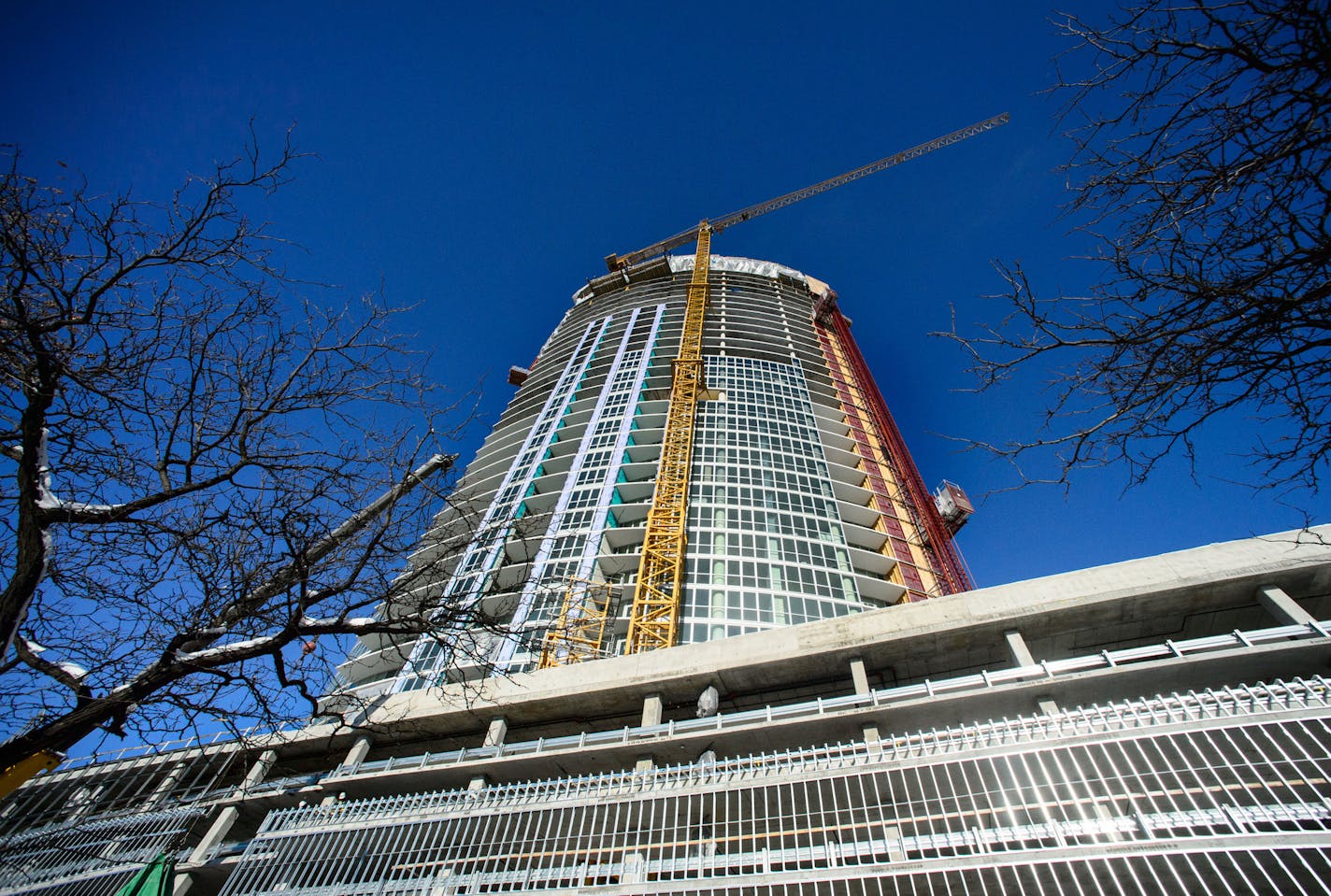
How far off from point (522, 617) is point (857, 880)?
17.5 meters

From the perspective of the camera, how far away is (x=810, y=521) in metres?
29.0

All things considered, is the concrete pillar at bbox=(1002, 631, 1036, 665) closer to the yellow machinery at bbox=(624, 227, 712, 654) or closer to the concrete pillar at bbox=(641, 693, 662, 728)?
the concrete pillar at bbox=(641, 693, 662, 728)

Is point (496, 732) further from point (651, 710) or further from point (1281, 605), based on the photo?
point (1281, 605)

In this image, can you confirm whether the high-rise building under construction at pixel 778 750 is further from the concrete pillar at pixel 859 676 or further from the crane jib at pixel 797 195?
Result: the crane jib at pixel 797 195

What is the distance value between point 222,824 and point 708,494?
867 inches

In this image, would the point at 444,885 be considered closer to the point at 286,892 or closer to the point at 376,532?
the point at 286,892

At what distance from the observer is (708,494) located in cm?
3083

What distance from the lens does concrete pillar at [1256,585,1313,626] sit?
37.5 feet

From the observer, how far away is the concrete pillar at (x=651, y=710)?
14.3 meters

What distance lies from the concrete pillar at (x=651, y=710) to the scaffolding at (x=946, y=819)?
221 cm

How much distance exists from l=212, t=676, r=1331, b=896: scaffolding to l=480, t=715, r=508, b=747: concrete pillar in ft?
7.12

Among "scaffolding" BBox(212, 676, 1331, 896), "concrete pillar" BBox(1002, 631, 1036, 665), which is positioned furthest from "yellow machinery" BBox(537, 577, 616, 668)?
"concrete pillar" BBox(1002, 631, 1036, 665)

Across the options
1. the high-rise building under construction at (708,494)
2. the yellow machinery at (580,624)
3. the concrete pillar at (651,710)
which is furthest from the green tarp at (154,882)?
the yellow machinery at (580,624)

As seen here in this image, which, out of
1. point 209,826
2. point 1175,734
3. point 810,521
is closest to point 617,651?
point 810,521
